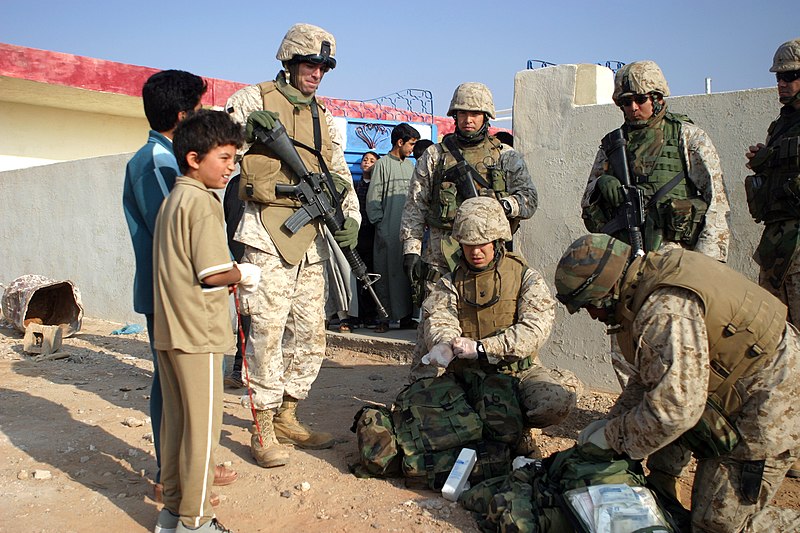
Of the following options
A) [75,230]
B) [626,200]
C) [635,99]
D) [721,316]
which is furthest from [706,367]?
[75,230]

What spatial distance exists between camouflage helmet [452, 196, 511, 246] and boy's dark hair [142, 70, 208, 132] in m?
1.44

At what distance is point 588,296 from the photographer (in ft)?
9.09

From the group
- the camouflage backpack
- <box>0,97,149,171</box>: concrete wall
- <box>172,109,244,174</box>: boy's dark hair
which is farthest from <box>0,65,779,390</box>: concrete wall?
<box>0,97,149,171</box>: concrete wall

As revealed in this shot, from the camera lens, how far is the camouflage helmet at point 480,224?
12.4 feet

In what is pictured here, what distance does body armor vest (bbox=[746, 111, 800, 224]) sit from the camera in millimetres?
3811

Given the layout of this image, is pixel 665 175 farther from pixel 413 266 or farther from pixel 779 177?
pixel 413 266

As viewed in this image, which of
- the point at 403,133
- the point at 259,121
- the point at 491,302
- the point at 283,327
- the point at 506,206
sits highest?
the point at 403,133

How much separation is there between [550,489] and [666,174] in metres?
1.99

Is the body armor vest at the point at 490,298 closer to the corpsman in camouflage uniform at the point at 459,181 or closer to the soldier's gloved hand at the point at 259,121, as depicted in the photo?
the corpsman in camouflage uniform at the point at 459,181

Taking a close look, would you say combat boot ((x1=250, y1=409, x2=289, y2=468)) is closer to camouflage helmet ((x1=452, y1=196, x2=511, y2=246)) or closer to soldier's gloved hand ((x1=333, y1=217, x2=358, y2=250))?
soldier's gloved hand ((x1=333, y1=217, x2=358, y2=250))

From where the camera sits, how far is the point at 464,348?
12.1 ft

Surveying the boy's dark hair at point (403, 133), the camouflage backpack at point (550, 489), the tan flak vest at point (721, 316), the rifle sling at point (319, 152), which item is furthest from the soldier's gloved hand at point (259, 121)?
the boy's dark hair at point (403, 133)

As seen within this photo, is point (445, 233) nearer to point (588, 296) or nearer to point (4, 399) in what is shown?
point (588, 296)

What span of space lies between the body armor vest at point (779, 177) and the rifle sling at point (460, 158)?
1.55 meters
